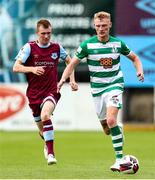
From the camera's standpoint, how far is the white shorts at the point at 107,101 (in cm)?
1247

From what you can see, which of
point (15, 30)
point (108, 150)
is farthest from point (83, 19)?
point (108, 150)

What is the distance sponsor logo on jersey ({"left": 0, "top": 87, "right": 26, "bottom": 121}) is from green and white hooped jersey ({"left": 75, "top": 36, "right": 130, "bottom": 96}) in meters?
13.9

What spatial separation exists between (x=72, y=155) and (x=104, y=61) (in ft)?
14.3

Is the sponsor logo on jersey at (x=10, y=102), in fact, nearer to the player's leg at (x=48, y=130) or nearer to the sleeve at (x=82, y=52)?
the player's leg at (x=48, y=130)

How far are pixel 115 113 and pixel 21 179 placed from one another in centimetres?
197

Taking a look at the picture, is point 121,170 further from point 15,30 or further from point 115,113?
point 15,30

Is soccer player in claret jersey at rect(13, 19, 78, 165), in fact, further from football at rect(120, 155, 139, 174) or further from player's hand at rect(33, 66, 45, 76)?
football at rect(120, 155, 139, 174)

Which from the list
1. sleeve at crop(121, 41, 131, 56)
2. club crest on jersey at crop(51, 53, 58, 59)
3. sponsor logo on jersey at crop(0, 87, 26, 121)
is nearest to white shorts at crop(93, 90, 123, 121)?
sleeve at crop(121, 41, 131, 56)

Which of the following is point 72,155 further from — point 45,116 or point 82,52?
point 82,52

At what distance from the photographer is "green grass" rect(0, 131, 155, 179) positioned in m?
11.8

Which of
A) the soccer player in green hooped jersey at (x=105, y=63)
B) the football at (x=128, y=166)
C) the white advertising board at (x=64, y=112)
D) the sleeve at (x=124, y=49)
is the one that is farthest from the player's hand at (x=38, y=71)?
the white advertising board at (x=64, y=112)

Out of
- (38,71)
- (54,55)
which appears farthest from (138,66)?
(54,55)

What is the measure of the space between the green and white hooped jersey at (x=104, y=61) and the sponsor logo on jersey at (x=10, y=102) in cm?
1385

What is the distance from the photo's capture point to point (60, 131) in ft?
85.7
